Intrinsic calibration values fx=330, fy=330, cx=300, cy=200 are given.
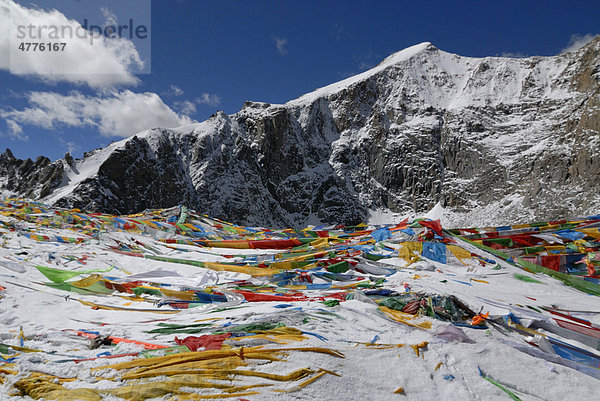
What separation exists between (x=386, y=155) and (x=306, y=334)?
105534 millimetres

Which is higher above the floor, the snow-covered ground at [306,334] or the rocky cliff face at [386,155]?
the rocky cliff face at [386,155]

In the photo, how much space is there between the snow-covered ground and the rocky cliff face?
2709 inches

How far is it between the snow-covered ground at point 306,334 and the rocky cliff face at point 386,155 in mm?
68820

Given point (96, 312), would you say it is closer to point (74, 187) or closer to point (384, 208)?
point (74, 187)

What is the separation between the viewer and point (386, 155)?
104m

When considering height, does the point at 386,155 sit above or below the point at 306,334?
above

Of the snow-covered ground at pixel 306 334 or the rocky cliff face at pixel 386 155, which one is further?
the rocky cliff face at pixel 386 155

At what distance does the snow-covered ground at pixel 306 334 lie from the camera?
7.53 ft

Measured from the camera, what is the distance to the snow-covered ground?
229cm

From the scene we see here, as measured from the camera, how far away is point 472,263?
22.3ft

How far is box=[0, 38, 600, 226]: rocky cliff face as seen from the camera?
70625 mm

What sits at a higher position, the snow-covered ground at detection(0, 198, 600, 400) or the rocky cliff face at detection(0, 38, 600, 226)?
the rocky cliff face at detection(0, 38, 600, 226)

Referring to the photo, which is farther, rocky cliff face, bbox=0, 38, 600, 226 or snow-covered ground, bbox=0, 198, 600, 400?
rocky cliff face, bbox=0, 38, 600, 226

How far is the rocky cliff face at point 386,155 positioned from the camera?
232 ft
